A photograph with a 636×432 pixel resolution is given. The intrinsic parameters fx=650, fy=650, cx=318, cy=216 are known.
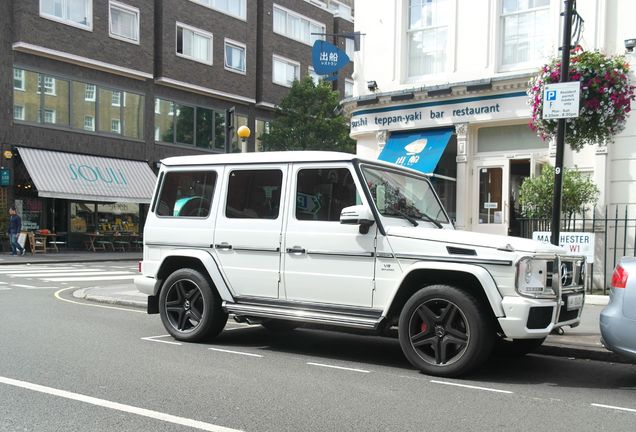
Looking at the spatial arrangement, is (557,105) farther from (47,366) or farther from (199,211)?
(47,366)

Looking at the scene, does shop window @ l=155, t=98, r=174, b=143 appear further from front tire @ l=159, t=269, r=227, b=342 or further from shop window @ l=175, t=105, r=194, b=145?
front tire @ l=159, t=269, r=227, b=342

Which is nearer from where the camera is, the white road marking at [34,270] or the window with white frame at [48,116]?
the white road marking at [34,270]

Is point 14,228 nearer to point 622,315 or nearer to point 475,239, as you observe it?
point 475,239

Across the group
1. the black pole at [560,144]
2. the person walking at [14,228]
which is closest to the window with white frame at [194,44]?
the person walking at [14,228]

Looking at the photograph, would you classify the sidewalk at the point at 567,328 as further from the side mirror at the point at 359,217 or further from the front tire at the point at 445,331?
the side mirror at the point at 359,217

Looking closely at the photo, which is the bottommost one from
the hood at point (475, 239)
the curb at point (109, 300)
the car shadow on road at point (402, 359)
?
the curb at point (109, 300)

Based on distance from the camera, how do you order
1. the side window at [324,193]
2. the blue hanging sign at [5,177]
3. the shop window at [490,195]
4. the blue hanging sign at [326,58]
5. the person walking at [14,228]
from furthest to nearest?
1. the blue hanging sign at [5,177]
2. the person walking at [14,228]
3. the blue hanging sign at [326,58]
4. the shop window at [490,195]
5. the side window at [324,193]

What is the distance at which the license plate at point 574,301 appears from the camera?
21.2 ft

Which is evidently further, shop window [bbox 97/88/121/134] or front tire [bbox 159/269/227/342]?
shop window [bbox 97/88/121/134]

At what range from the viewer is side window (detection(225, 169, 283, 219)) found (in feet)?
24.4

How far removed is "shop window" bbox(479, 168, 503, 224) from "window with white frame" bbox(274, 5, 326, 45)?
23343mm

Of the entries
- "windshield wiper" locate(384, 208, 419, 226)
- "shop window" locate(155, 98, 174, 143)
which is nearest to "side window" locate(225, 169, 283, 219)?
"windshield wiper" locate(384, 208, 419, 226)

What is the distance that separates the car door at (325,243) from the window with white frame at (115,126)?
23.1 metres

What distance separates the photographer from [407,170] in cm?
786
